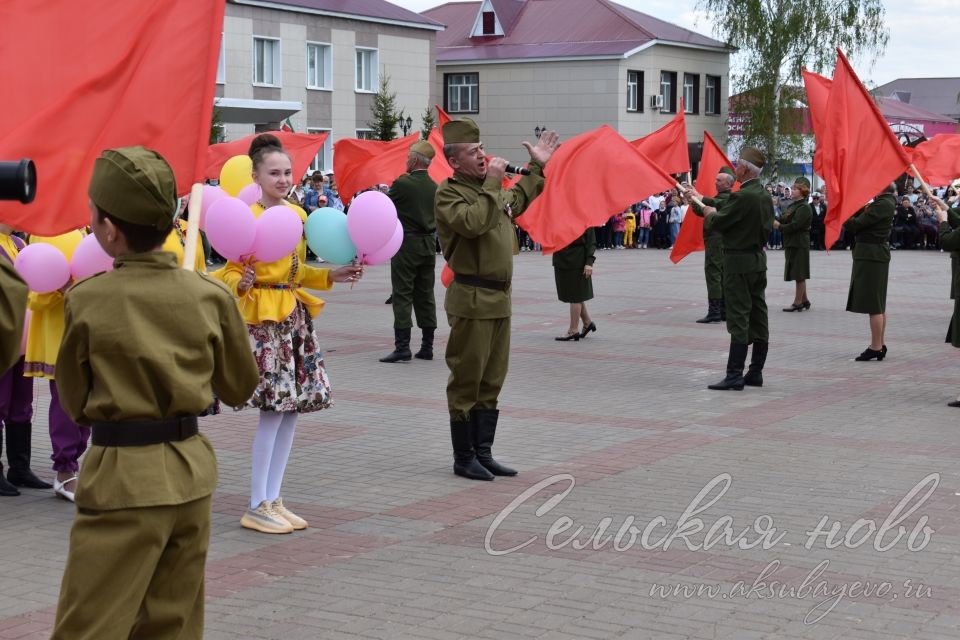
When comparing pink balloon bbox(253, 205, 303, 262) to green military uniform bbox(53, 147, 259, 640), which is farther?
pink balloon bbox(253, 205, 303, 262)

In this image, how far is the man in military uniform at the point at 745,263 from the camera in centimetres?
1155

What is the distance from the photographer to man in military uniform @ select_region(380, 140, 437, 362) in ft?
43.7

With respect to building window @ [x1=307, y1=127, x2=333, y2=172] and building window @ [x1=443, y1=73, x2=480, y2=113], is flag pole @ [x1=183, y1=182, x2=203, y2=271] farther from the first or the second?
building window @ [x1=443, y1=73, x2=480, y2=113]

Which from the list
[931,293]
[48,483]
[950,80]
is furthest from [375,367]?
[950,80]

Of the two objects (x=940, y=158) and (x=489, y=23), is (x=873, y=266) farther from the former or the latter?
(x=489, y=23)

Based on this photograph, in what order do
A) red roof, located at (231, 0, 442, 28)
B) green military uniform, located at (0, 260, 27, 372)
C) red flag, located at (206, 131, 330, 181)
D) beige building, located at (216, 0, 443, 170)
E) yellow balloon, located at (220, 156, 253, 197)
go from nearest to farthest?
1. green military uniform, located at (0, 260, 27, 372)
2. yellow balloon, located at (220, 156, 253, 197)
3. red flag, located at (206, 131, 330, 181)
4. beige building, located at (216, 0, 443, 170)
5. red roof, located at (231, 0, 442, 28)

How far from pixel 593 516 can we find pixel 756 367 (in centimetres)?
517

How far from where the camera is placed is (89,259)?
6547 millimetres

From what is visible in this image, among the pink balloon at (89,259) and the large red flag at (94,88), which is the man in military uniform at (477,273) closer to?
the pink balloon at (89,259)

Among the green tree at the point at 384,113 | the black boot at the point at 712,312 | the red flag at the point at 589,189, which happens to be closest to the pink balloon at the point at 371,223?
the red flag at the point at 589,189

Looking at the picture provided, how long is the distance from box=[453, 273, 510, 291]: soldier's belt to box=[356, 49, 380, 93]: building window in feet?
145

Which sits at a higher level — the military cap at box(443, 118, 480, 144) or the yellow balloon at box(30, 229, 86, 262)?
the military cap at box(443, 118, 480, 144)

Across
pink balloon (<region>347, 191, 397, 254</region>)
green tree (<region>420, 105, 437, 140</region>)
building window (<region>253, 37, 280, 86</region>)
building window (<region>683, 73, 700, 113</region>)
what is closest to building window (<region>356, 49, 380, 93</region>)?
green tree (<region>420, 105, 437, 140</region>)

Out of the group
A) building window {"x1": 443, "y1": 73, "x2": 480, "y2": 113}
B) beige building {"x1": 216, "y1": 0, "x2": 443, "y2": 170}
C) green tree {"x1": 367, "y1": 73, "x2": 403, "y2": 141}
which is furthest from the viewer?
building window {"x1": 443, "y1": 73, "x2": 480, "y2": 113}
